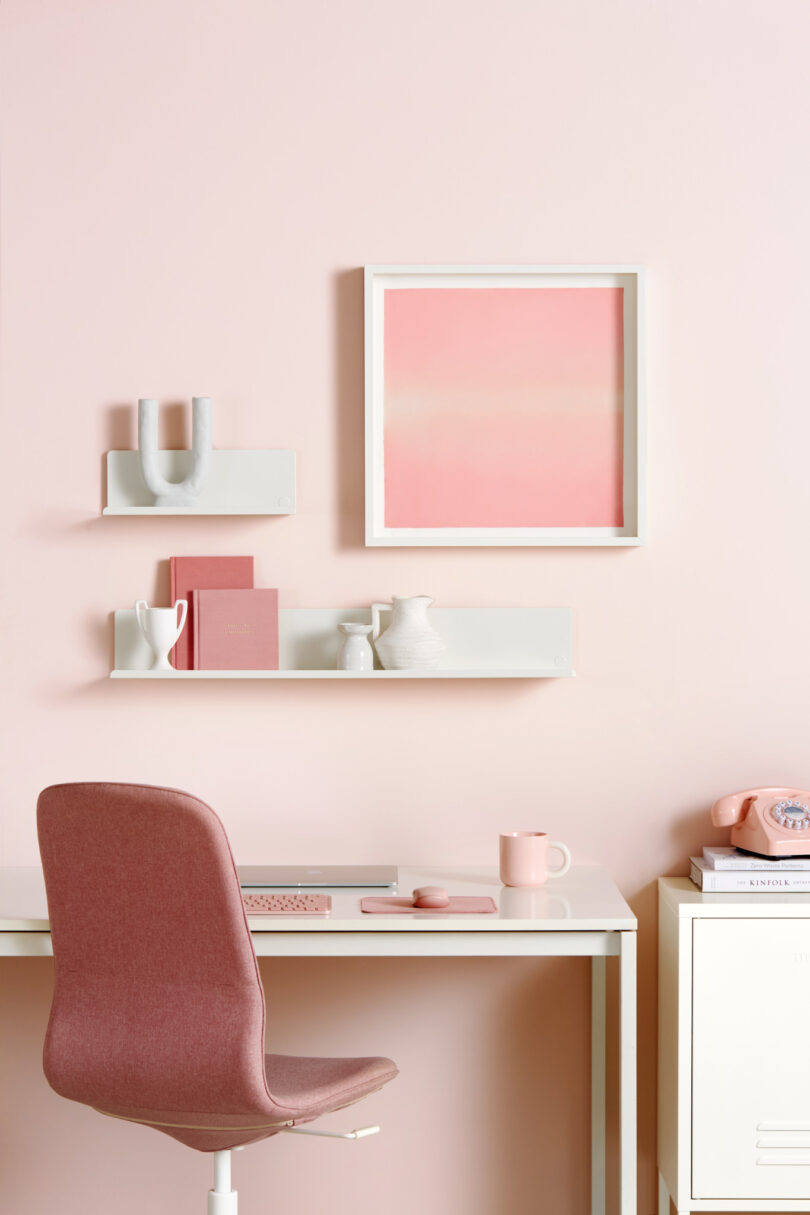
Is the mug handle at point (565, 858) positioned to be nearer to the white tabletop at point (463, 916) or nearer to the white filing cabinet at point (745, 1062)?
the white tabletop at point (463, 916)

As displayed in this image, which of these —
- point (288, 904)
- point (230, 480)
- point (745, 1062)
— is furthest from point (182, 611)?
point (745, 1062)

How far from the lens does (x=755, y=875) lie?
2260mm

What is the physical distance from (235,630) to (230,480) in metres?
0.31

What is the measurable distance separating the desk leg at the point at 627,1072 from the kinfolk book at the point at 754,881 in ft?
1.04

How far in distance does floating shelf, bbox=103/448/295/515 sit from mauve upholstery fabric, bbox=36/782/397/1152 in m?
0.84

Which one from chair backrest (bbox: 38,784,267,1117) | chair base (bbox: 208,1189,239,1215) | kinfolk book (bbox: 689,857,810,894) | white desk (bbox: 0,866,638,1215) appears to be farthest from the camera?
kinfolk book (bbox: 689,857,810,894)

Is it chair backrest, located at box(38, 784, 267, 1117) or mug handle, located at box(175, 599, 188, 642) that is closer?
chair backrest, located at box(38, 784, 267, 1117)

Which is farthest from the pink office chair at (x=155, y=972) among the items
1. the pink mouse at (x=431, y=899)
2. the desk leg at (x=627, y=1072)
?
the desk leg at (x=627, y=1072)

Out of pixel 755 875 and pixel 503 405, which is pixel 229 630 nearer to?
pixel 503 405

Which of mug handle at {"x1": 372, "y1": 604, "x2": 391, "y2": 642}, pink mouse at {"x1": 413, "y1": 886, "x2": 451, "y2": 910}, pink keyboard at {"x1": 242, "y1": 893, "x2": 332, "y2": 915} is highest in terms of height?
mug handle at {"x1": 372, "y1": 604, "x2": 391, "y2": 642}

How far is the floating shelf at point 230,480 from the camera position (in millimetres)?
2463

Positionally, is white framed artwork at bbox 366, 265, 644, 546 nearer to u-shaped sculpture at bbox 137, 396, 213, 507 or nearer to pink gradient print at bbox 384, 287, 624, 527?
pink gradient print at bbox 384, 287, 624, 527

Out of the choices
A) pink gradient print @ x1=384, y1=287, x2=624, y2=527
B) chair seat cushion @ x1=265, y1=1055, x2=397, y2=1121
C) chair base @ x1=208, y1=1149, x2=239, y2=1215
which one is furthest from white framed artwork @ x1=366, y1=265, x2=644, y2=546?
chair base @ x1=208, y1=1149, x2=239, y2=1215

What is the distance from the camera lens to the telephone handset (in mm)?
2271
